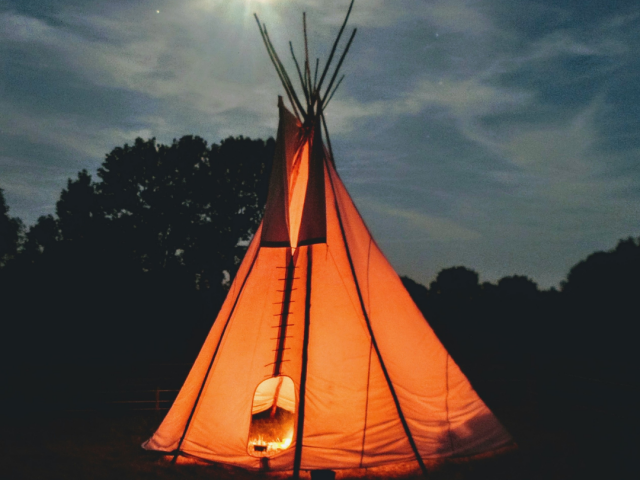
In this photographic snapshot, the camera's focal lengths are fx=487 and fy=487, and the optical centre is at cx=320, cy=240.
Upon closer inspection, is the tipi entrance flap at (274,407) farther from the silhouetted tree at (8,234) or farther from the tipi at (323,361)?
the silhouetted tree at (8,234)

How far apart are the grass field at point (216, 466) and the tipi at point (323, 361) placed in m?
0.23

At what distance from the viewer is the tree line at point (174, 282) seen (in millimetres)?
12938

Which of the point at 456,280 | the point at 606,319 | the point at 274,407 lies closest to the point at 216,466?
the point at 274,407

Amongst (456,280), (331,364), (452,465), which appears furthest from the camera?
(456,280)

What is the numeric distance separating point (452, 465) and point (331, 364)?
1.60m

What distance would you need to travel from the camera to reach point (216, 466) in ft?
16.9

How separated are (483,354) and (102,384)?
377 inches

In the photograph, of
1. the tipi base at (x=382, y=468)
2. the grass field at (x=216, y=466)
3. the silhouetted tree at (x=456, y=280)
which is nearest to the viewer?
the tipi base at (x=382, y=468)

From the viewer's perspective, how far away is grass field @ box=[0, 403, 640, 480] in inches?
196

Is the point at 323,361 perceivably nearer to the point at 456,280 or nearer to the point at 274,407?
the point at 274,407

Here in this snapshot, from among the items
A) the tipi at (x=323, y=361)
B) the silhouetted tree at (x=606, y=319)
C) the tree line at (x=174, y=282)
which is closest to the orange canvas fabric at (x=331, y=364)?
the tipi at (x=323, y=361)

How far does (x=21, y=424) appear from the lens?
26.1 ft

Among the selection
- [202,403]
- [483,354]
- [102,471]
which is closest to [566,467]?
[202,403]

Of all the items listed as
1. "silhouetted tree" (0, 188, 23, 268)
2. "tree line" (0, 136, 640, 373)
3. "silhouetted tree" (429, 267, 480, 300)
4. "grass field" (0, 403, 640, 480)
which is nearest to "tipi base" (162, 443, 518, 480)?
"grass field" (0, 403, 640, 480)
